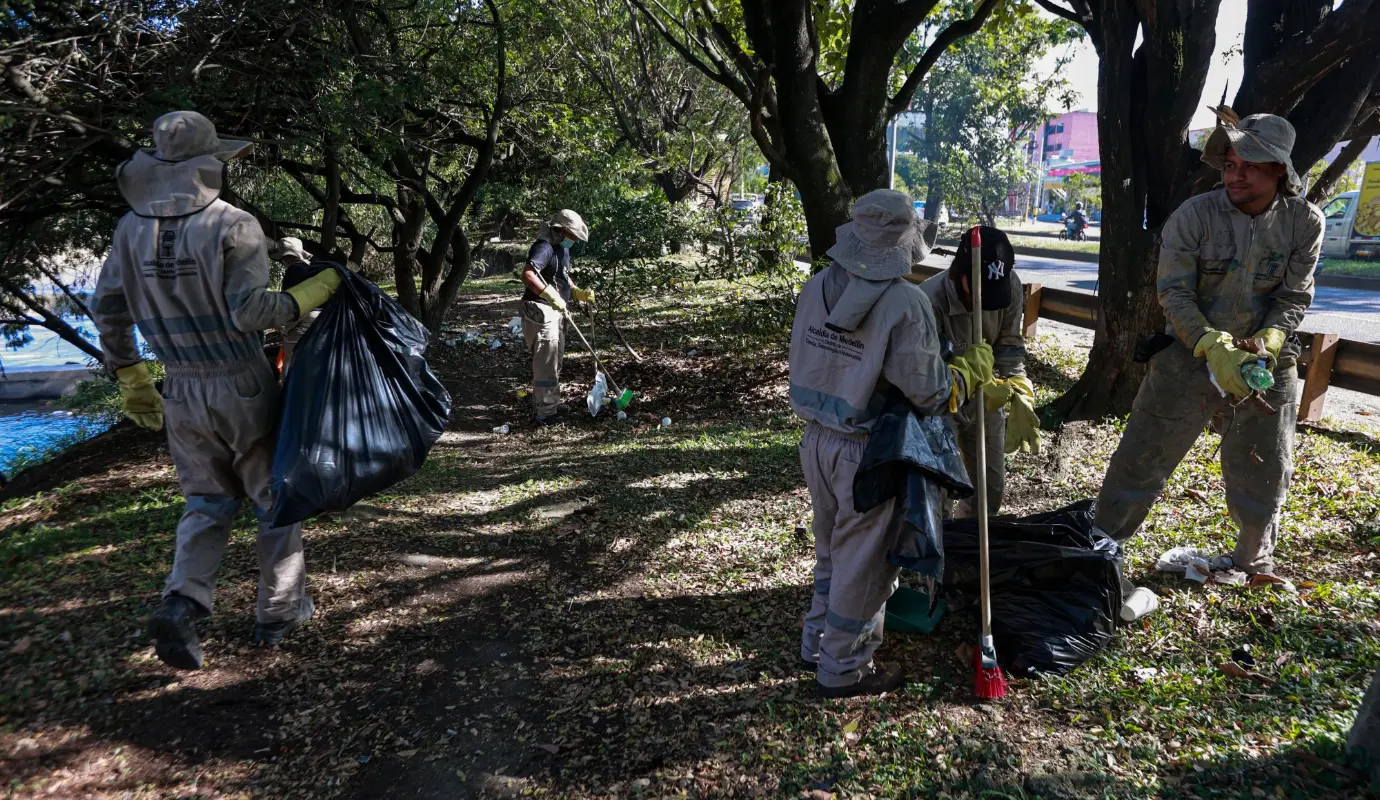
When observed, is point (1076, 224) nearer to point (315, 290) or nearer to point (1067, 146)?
point (315, 290)

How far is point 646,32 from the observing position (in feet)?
50.0

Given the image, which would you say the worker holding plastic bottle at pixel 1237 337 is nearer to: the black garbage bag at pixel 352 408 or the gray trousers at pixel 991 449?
the gray trousers at pixel 991 449

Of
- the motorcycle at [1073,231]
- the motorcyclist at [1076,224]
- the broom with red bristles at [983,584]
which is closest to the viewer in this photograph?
the broom with red bristles at [983,584]

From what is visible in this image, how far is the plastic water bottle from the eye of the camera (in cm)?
301

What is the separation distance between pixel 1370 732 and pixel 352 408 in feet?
11.4

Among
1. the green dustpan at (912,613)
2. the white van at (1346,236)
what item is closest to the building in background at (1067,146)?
the white van at (1346,236)

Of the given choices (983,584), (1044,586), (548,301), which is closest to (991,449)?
(1044,586)

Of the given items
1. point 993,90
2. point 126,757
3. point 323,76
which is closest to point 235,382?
point 126,757

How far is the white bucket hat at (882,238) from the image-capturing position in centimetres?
260

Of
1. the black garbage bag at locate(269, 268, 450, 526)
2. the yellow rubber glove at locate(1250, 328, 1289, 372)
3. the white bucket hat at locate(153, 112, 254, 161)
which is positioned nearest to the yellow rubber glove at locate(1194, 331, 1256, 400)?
the yellow rubber glove at locate(1250, 328, 1289, 372)

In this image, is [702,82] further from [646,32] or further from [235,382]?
[235,382]

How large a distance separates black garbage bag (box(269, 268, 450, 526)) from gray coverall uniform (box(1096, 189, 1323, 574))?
3.06 meters

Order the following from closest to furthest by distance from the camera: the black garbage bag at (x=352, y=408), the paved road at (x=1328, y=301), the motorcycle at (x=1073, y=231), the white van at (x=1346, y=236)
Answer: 1. the black garbage bag at (x=352, y=408)
2. the paved road at (x=1328, y=301)
3. the white van at (x=1346, y=236)
4. the motorcycle at (x=1073, y=231)

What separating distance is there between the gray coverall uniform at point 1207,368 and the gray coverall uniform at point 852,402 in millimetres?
1431
